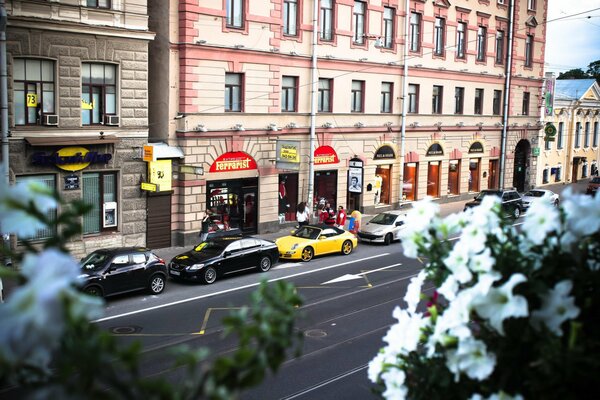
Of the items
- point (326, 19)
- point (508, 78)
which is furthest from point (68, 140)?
point (508, 78)

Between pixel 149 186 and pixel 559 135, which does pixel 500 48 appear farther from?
pixel 149 186

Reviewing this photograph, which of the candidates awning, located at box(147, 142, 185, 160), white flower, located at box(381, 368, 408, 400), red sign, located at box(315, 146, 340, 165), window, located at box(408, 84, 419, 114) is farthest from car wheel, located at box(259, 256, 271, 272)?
white flower, located at box(381, 368, 408, 400)

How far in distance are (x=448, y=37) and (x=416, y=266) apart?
20055 mm

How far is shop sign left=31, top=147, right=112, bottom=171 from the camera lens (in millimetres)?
22109

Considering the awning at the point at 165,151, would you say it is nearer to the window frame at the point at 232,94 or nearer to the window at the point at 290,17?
the window frame at the point at 232,94

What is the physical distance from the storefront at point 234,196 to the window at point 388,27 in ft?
37.8

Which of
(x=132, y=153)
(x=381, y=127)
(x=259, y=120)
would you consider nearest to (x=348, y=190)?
(x=381, y=127)

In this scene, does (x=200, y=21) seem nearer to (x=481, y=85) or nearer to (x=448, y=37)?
(x=448, y=37)

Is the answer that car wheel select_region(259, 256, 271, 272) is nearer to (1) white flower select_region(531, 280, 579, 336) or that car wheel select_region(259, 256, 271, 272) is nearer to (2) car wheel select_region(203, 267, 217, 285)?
(2) car wheel select_region(203, 267, 217, 285)

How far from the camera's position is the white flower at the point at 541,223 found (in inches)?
157

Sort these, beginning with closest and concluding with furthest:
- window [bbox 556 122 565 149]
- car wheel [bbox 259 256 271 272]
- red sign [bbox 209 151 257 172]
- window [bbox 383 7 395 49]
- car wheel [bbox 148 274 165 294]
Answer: car wheel [bbox 148 274 165 294] → car wheel [bbox 259 256 271 272] → red sign [bbox 209 151 257 172] → window [bbox 383 7 395 49] → window [bbox 556 122 565 149]

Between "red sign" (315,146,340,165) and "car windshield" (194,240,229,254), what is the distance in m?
11.2

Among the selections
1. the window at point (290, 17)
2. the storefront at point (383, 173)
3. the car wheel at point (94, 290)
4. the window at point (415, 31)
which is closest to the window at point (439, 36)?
the window at point (415, 31)

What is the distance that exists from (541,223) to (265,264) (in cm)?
1932
